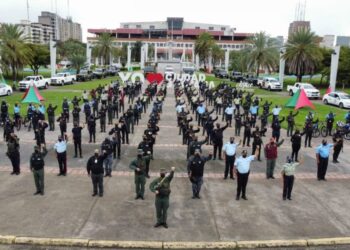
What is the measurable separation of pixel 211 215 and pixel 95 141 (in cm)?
911

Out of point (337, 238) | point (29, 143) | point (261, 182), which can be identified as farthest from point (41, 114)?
point (337, 238)

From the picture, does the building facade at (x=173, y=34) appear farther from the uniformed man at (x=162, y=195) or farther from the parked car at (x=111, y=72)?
the uniformed man at (x=162, y=195)

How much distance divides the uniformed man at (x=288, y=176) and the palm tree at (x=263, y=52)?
43.8 metres

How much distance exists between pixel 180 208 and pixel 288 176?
10.4ft

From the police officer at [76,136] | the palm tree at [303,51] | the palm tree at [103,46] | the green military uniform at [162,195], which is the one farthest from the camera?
the palm tree at [103,46]

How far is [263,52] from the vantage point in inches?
2026

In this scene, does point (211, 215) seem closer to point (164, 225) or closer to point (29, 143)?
point (164, 225)

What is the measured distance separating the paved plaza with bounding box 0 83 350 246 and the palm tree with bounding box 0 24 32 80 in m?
29.4

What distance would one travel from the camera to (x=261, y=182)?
1182cm

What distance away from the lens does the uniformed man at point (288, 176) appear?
9.99 m

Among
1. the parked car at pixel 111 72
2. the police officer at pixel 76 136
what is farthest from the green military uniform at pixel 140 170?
the parked car at pixel 111 72

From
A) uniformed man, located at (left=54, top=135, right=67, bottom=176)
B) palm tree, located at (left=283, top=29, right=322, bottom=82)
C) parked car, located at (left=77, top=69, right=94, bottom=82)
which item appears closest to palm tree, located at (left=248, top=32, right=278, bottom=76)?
palm tree, located at (left=283, top=29, right=322, bottom=82)

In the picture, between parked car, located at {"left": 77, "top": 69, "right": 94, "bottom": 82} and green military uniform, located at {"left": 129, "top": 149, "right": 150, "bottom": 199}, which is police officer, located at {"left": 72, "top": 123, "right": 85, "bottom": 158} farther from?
parked car, located at {"left": 77, "top": 69, "right": 94, "bottom": 82}

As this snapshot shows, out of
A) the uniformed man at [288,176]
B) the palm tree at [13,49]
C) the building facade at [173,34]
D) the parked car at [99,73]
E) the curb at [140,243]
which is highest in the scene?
the building facade at [173,34]
